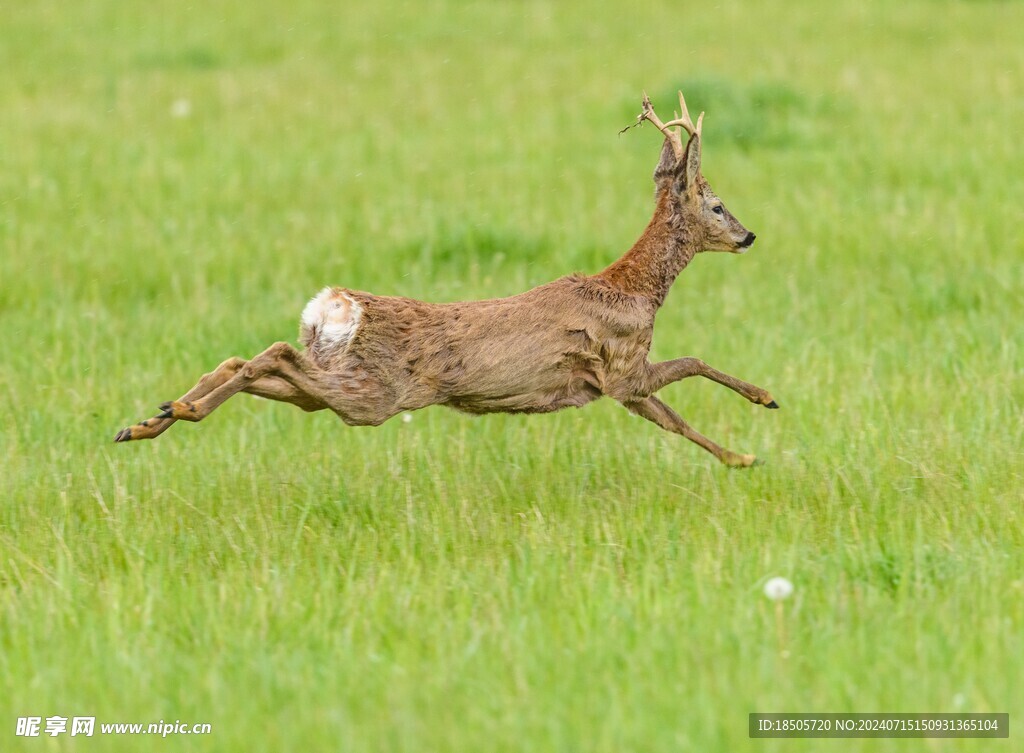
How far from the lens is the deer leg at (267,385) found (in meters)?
4.80

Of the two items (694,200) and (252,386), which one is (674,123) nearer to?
(694,200)

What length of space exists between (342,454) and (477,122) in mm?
5690

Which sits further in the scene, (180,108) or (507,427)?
(180,108)

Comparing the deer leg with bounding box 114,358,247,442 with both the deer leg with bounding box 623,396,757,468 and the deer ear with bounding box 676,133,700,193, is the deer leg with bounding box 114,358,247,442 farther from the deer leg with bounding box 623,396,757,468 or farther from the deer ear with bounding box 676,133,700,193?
the deer ear with bounding box 676,133,700,193

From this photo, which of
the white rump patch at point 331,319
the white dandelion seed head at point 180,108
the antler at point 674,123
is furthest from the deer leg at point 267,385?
the white dandelion seed head at point 180,108

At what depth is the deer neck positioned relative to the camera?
5.56m

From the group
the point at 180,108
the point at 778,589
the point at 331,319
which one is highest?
the point at 180,108

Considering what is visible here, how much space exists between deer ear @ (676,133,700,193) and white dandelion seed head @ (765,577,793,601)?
6.43 feet

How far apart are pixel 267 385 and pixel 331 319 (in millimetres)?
327

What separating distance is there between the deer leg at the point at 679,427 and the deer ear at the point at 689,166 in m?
0.86

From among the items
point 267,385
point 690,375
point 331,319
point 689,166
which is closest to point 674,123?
point 689,166

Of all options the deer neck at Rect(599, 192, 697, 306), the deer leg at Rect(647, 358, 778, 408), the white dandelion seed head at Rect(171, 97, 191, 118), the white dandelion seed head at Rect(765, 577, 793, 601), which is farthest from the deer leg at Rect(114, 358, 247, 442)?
→ the white dandelion seed head at Rect(171, 97, 191, 118)

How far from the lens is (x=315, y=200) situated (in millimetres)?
9375

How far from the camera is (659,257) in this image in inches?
221
